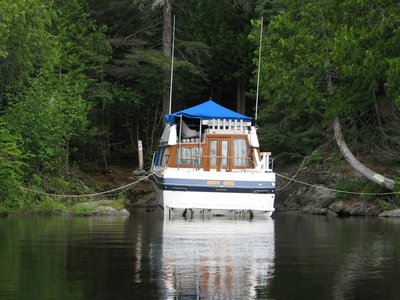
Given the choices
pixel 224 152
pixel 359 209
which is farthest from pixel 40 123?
pixel 359 209

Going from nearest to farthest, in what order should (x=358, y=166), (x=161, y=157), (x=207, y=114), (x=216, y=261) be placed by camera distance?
(x=216, y=261) < (x=358, y=166) < (x=207, y=114) < (x=161, y=157)

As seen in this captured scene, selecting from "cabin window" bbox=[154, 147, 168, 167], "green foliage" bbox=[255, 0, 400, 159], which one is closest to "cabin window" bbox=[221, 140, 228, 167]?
"cabin window" bbox=[154, 147, 168, 167]

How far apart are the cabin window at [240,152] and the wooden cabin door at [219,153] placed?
24 centimetres

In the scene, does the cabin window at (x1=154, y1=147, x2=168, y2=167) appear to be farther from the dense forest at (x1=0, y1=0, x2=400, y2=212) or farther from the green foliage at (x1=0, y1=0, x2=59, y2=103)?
the green foliage at (x1=0, y1=0, x2=59, y2=103)

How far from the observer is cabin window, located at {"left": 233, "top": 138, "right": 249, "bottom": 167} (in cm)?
3703

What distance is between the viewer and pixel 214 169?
36.6 meters

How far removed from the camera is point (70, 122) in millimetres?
41375

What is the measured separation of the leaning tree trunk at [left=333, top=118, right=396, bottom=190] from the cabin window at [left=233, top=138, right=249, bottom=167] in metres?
4.27

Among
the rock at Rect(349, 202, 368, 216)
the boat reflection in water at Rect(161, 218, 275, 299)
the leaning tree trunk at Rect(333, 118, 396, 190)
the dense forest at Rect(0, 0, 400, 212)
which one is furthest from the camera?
the rock at Rect(349, 202, 368, 216)

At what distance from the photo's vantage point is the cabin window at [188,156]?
37.3 meters

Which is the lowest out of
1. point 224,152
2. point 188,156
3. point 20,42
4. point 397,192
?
point 397,192

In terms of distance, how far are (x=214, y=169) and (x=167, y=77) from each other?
1466cm

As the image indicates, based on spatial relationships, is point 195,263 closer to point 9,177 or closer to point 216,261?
point 216,261

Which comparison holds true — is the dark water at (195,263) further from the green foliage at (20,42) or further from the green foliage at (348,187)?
the green foliage at (348,187)
